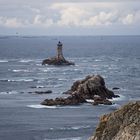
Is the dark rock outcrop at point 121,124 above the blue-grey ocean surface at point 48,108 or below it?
above

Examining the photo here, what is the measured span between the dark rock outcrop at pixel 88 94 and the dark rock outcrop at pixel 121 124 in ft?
203

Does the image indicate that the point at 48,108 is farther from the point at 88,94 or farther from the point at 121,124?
the point at 121,124

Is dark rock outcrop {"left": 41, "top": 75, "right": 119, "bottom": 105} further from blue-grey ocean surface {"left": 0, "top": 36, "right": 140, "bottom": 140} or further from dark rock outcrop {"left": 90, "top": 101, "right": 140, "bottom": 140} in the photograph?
dark rock outcrop {"left": 90, "top": 101, "right": 140, "bottom": 140}

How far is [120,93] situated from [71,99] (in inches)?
610

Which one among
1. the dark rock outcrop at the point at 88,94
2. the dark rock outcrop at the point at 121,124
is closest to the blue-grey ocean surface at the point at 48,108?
the dark rock outcrop at the point at 88,94

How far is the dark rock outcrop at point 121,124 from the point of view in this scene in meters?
24.4

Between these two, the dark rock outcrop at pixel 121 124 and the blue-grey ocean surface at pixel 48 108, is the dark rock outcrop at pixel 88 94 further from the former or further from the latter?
the dark rock outcrop at pixel 121 124

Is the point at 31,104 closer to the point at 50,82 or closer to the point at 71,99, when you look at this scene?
the point at 71,99

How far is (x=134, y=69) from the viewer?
15875 cm

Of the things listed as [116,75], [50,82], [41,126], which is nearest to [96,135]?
[41,126]

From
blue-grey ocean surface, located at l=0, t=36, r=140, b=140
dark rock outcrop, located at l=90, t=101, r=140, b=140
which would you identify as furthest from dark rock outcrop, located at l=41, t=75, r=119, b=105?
dark rock outcrop, located at l=90, t=101, r=140, b=140

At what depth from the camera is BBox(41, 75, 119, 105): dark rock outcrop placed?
8930 centimetres

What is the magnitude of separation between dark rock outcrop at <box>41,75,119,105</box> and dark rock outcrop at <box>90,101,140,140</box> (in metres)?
62.0

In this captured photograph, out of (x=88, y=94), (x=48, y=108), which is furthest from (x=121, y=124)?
(x=88, y=94)
